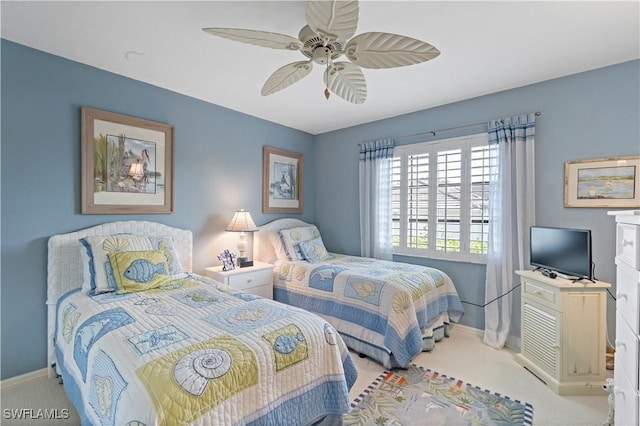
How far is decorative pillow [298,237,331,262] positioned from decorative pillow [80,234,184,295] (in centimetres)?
147

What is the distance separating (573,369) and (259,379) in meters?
2.36

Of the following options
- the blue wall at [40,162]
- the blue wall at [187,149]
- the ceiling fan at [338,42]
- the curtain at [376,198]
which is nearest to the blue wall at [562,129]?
the blue wall at [187,149]

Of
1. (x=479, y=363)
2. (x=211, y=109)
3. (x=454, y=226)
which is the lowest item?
(x=479, y=363)

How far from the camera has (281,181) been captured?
167 inches

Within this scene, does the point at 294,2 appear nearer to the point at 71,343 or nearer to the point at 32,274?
the point at 71,343

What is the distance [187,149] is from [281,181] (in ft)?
4.53

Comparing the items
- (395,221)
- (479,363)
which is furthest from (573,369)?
(395,221)

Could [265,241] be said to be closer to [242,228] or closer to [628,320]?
[242,228]

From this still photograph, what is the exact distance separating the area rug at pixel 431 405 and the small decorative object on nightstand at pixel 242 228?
1.86 meters

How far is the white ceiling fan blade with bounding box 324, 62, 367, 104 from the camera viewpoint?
1887mm

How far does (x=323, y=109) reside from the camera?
3.61 metres

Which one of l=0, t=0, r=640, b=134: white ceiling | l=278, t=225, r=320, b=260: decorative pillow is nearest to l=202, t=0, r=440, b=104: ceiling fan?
l=0, t=0, r=640, b=134: white ceiling

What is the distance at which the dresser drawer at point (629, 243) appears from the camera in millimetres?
1134

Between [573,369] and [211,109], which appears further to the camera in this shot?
[211,109]
